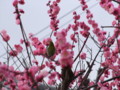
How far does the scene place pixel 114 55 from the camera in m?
4.41

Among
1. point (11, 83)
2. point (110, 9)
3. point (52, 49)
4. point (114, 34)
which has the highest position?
point (114, 34)

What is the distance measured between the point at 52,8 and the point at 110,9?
1845 mm

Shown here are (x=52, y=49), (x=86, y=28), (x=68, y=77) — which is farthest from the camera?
(x=86, y=28)

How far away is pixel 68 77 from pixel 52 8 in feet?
10.1

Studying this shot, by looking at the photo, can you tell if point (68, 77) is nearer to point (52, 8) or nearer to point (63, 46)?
point (63, 46)

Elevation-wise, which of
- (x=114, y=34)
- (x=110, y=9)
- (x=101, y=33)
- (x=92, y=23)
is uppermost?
(x=92, y=23)

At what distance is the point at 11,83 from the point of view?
9.66 ft

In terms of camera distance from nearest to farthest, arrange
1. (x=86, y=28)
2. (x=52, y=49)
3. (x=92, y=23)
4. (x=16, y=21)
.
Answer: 1. (x=52, y=49)
2. (x=16, y=21)
3. (x=86, y=28)
4. (x=92, y=23)

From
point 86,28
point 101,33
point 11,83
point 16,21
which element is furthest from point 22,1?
point 101,33

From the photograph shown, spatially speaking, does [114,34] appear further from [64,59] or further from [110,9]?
[64,59]

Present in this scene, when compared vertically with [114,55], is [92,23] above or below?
above

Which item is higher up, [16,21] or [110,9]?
[16,21]

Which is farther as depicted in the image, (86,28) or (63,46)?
(86,28)

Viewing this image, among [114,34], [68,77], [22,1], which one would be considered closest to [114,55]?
[114,34]
